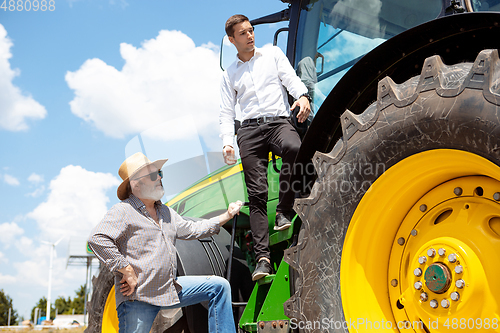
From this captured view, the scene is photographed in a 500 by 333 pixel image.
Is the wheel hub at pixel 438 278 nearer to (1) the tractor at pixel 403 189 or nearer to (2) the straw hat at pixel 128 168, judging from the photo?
(1) the tractor at pixel 403 189

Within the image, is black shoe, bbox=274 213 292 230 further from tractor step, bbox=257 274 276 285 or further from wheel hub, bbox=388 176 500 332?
wheel hub, bbox=388 176 500 332

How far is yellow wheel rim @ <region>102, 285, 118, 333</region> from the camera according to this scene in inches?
156

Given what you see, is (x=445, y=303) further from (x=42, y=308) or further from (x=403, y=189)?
(x=42, y=308)

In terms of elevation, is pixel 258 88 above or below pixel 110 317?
above

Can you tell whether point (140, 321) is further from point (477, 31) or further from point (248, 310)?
point (477, 31)

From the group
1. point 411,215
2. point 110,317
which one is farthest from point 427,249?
point 110,317

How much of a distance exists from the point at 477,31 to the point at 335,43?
4.48ft

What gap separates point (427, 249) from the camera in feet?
6.34

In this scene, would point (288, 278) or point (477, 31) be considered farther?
point (288, 278)

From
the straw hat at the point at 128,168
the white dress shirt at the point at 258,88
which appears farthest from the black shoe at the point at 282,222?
the straw hat at the point at 128,168

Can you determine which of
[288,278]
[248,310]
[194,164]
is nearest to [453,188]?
[288,278]

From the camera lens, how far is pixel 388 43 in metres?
2.17

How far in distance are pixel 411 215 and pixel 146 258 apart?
66.4 inches

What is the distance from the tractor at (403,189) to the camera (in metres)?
1.76
